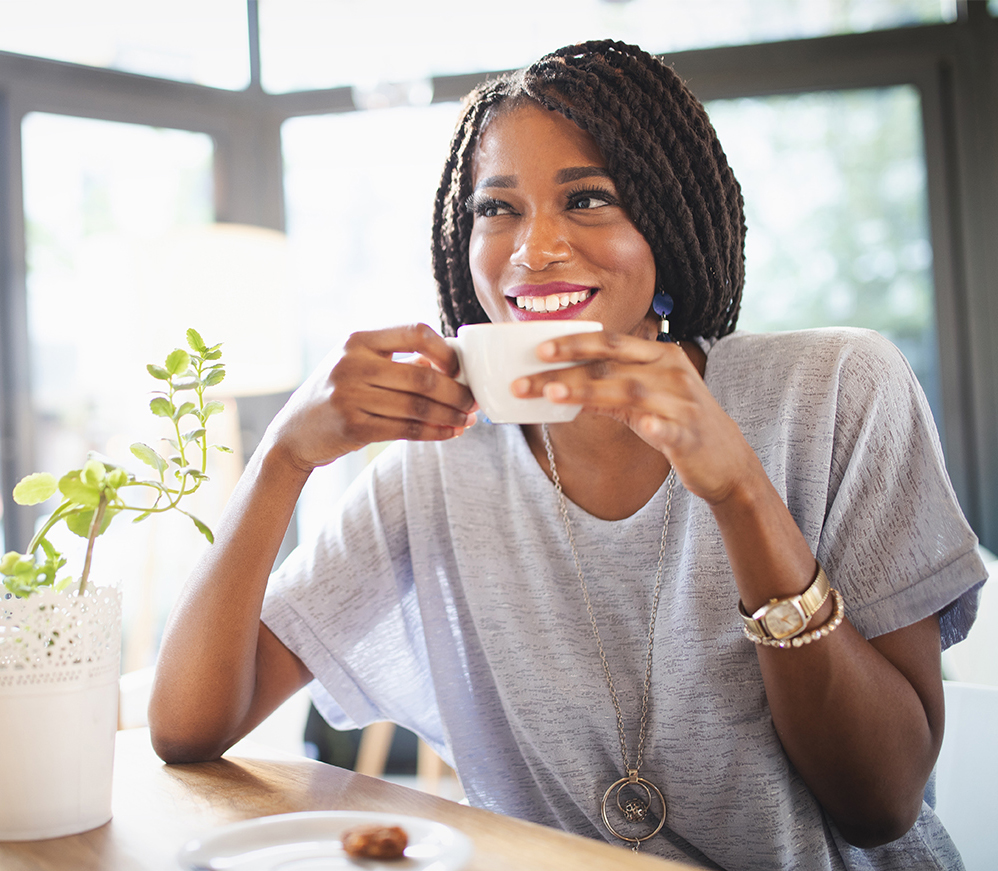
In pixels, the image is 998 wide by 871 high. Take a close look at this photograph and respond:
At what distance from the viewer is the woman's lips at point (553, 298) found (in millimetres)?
1180

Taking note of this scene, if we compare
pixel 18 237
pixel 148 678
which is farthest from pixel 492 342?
pixel 18 237

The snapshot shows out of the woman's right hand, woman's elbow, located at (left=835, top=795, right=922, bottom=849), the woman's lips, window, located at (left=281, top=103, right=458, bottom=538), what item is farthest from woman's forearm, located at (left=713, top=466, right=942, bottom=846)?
window, located at (left=281, top=103, right=458, bottom=538)

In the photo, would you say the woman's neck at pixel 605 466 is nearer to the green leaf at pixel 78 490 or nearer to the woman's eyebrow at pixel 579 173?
the woman's eyebrow at pixel 579 173

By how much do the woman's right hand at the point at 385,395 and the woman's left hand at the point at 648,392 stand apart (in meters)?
0.11

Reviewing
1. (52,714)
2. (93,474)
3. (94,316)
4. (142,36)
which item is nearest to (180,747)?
(52,714)

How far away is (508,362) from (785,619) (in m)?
0.37

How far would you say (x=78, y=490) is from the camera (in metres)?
0.75

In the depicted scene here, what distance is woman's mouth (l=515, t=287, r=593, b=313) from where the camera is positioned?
1177 millimetres

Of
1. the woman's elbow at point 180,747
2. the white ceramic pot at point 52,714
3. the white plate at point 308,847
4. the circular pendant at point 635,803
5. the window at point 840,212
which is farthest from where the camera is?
the window at point 840,212

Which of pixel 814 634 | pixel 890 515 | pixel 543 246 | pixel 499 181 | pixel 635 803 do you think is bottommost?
pixel 635 803

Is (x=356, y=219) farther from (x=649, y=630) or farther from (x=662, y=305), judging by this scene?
(x=649, y=630)

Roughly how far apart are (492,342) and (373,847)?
1.31ft

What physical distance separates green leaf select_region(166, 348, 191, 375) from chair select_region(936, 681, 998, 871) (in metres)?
0.96

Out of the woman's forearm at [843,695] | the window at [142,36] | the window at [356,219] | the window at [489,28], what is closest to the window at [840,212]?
the window at [489,28]
